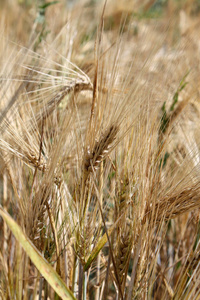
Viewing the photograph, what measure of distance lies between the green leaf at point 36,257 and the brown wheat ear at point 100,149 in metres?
0.16

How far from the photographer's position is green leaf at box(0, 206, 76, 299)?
429 millimetres

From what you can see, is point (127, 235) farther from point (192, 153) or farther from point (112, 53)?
point (112, 53)

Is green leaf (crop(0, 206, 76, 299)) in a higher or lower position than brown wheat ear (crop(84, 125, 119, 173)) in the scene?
lower

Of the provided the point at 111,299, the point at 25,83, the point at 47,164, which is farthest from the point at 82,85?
the point at 111,299

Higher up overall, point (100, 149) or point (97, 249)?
point (100, 149)

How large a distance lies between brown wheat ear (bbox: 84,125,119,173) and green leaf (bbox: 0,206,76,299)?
16cm

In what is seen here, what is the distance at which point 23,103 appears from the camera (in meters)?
0.67

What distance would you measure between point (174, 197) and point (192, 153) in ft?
0.35

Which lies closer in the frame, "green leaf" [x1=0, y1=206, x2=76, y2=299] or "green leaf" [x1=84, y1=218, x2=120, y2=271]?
"green leaf" [x1=0, y1=206, x2=76, y2=299]

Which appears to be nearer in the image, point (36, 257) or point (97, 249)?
point (36, 257)

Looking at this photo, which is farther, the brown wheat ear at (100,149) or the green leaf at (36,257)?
the brown wheat ear at (100,149)

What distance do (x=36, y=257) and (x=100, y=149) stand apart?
0.19 meters

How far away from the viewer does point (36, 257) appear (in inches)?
17.6

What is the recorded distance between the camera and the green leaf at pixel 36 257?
1.41 feet
